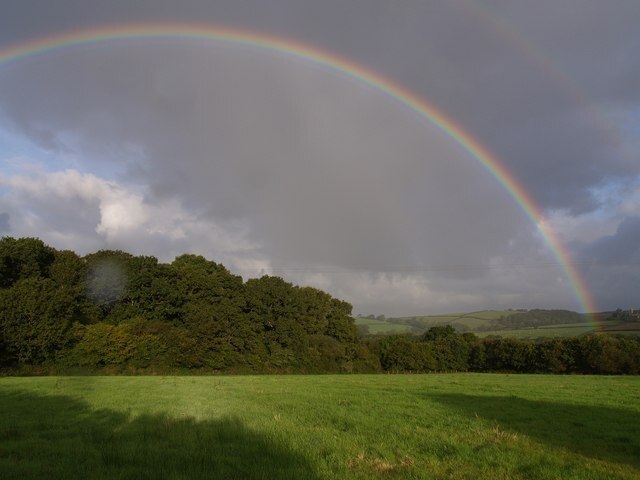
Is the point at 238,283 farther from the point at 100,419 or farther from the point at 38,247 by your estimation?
the point at 100,419

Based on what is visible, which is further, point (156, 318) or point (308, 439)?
point (156, 318)

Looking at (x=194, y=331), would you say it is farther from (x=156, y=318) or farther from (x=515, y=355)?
(x=515, y=355)

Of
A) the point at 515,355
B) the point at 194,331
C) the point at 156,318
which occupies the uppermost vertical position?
the point at 156,318

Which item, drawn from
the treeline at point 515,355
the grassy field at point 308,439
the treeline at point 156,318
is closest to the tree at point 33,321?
the treeline at point 156,318

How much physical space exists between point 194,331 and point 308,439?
5536cm

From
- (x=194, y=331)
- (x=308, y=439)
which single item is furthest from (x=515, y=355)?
(x=308, y=439)

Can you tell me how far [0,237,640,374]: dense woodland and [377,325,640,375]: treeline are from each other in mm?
182

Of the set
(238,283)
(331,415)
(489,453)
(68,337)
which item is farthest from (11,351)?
(489,453)

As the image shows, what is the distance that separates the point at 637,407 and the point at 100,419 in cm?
2099

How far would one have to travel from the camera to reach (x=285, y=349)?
70.6m

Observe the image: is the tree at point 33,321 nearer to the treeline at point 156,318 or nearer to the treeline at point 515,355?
the treeline at point 156,318

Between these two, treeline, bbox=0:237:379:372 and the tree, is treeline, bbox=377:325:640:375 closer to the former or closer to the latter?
treeline, bbox=0:237:379:372

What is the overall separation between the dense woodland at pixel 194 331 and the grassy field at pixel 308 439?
35070mm

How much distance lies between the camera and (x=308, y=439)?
1098 centimetres
